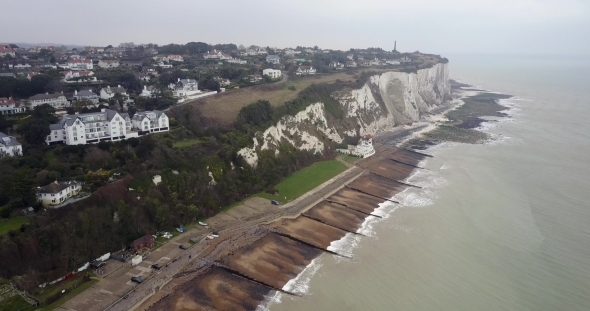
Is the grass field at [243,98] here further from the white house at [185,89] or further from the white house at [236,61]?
the white house at [236,61]

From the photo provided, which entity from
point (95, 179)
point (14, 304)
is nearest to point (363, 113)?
point (95, 179)

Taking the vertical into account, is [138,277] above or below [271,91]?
below

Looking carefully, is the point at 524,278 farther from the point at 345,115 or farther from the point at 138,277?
the point at 345,115

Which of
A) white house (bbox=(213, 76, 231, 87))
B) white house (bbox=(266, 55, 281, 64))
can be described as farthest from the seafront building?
white house (bbox=(266, 55, 281, 64))

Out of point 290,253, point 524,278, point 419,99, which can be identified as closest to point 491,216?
point 524,278

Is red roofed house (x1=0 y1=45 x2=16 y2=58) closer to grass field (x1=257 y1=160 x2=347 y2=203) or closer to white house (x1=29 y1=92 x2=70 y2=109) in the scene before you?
white house (x1=29 y1=92 x2=70 y2=109)

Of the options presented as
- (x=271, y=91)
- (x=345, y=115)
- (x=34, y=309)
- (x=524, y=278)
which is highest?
(x=271, y=91)
